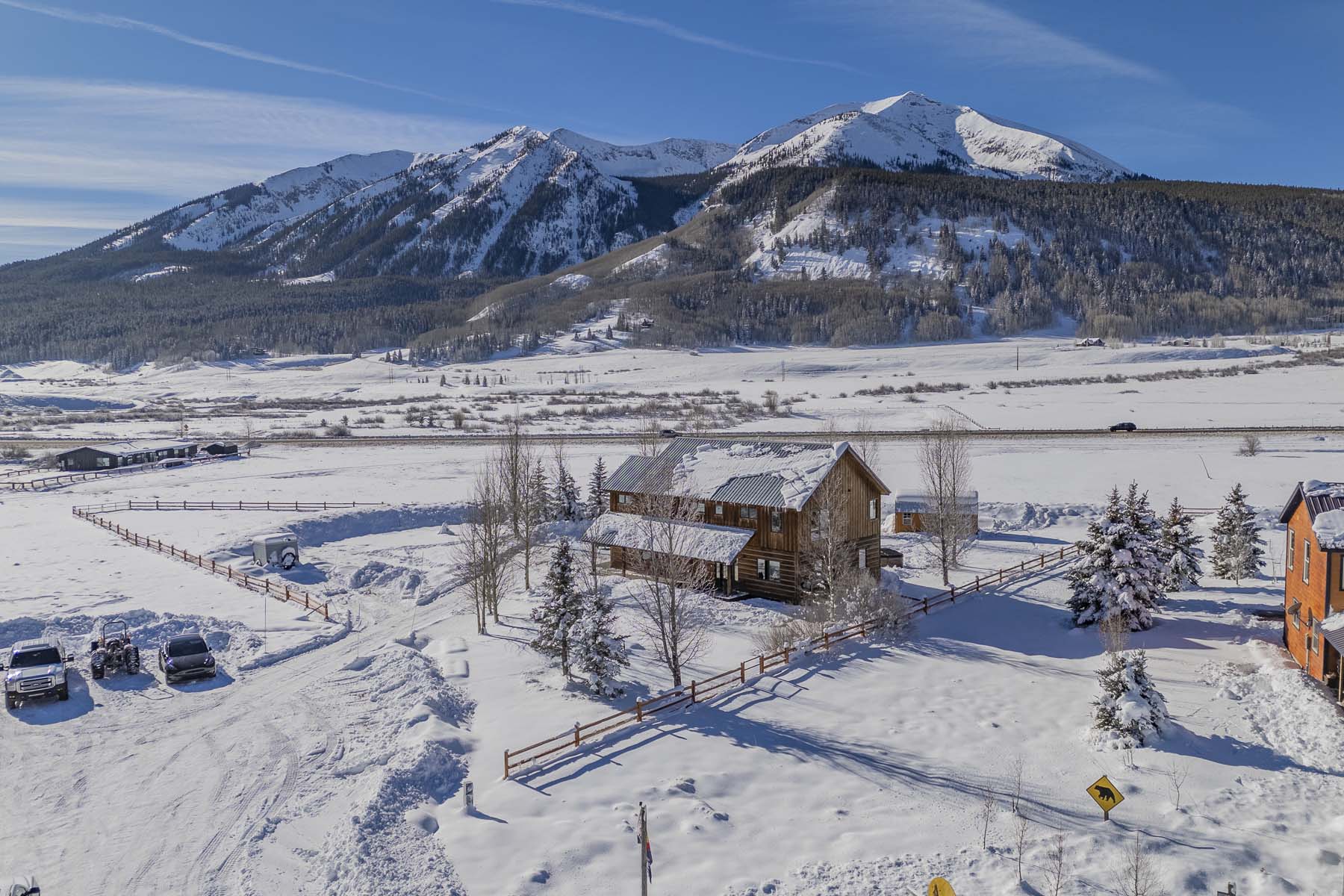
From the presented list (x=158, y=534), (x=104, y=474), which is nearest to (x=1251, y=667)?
(x=158, y=534)

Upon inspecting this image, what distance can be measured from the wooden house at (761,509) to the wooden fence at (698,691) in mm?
4240

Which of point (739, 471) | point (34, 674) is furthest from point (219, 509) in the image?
point (739, 471)

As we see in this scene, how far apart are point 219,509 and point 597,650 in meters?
42.5

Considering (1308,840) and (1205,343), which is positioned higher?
(1205,343)

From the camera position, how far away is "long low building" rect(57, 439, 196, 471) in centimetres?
7538

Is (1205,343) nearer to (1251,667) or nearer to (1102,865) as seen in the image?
(1251,667)

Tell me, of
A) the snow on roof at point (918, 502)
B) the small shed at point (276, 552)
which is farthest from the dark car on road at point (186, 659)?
the snow on roof at point (918, 502)

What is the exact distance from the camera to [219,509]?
5559 centimetres

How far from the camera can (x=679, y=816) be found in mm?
16984

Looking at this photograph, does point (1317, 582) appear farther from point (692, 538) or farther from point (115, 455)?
point (115, 455)

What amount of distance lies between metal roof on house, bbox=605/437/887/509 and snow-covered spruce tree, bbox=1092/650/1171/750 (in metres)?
14.8

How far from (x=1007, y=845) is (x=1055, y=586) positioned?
76.8 feet

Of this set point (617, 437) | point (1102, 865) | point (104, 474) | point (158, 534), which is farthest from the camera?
point (617, 437)

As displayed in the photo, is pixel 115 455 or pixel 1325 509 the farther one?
pixel 115 455
